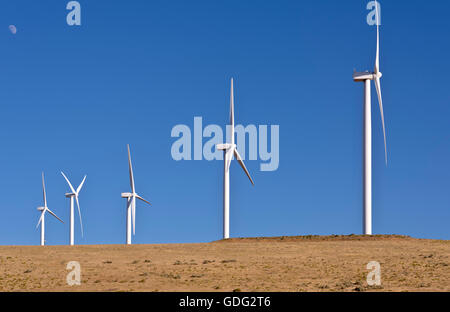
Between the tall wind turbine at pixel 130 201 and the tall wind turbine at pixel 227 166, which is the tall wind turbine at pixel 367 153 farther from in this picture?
the tall wind turbine at pixel 130 201

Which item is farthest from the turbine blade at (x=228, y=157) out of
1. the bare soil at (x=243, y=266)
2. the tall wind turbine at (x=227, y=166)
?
the bare soil at (x=243, y=266)

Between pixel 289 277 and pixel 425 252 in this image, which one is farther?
pixel 425 252

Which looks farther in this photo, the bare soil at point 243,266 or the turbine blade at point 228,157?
the turbine blade at point 228,157

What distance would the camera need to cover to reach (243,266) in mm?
48906

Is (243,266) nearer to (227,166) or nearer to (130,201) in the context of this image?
(227,166)

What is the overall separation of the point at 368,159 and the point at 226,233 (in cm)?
1971

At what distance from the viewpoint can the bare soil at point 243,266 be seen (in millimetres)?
39906

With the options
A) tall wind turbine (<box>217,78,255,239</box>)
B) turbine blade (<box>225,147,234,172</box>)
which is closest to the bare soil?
tall wind turbine (<box>217,78,255,239</box>)

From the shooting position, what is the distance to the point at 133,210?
329ft

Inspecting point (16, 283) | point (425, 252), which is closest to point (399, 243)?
point (425, 252)

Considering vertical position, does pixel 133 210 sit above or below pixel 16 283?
above
